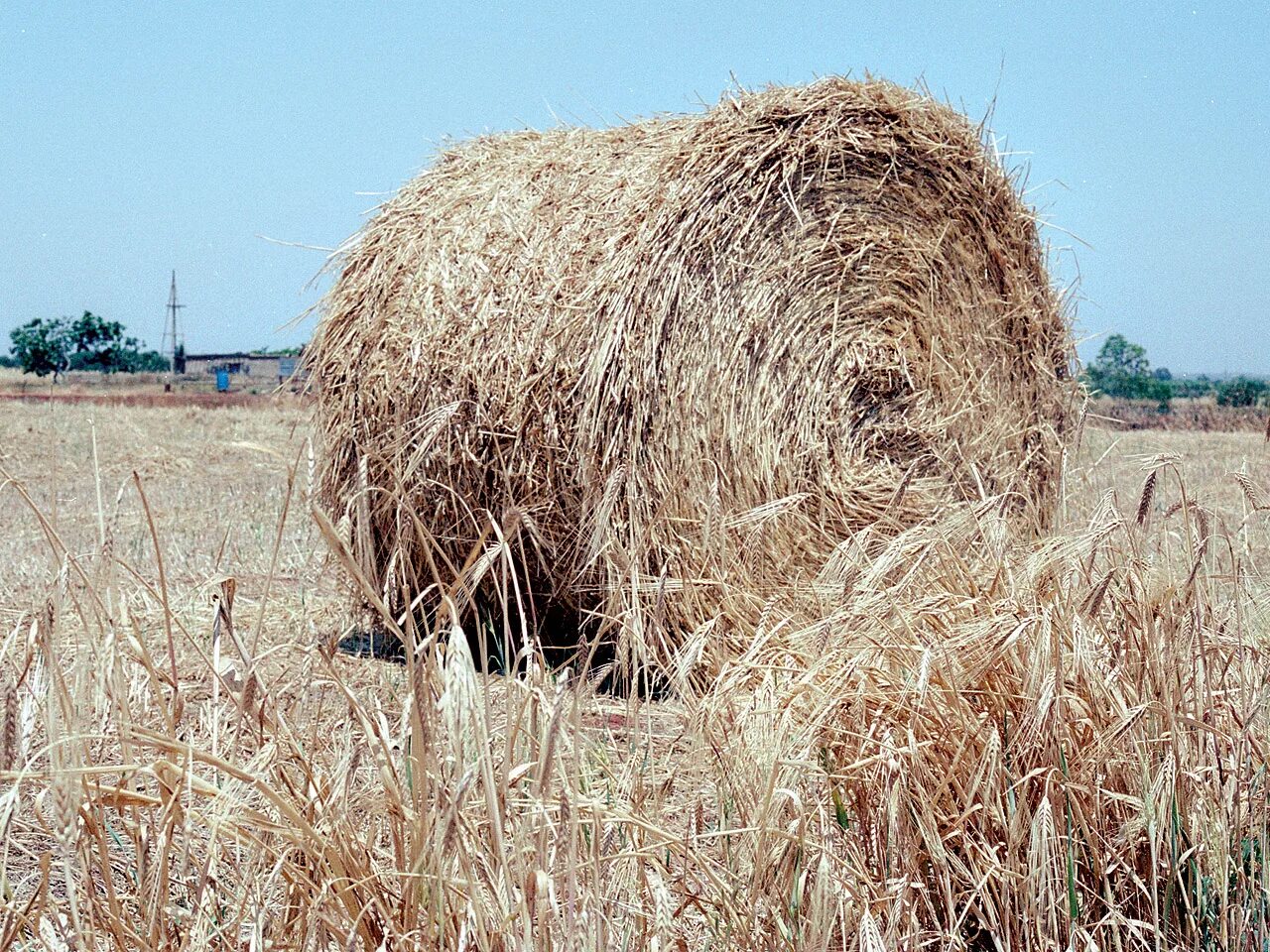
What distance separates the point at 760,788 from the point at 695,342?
2414 mm

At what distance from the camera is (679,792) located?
3258mm

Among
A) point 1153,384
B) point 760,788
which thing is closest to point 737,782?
point 760,788

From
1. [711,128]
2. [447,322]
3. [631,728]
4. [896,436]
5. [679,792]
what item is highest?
[711,128]

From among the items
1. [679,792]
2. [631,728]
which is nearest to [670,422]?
[679,792]

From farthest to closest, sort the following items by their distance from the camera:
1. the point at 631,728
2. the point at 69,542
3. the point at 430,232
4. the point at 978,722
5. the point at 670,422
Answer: the point at 69,542
the point at 430,232
the point at 670,422
the point at 978,722
the point at 631,728

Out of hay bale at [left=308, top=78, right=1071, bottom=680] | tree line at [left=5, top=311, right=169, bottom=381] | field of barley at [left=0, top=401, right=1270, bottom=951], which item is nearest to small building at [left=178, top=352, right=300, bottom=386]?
tree line at [left=5, top=311, right=169, bottom=381]

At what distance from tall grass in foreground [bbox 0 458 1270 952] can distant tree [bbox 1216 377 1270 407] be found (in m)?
23.4

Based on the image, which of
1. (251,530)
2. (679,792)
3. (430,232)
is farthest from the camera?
(251,530)

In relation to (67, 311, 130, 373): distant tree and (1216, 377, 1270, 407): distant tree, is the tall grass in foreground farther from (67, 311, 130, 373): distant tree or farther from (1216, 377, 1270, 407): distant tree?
(67, 311, 130, 373): distant tree

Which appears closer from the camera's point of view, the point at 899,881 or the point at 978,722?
the point at 899,881

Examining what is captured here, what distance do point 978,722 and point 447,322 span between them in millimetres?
2772

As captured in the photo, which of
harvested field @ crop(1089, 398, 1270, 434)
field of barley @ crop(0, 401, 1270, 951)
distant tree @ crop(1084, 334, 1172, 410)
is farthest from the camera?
distant tree @ crop(1084, 334, 1172, 410)

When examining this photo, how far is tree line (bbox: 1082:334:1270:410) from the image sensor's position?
986 inches

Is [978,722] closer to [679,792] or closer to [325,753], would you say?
[679,792]
